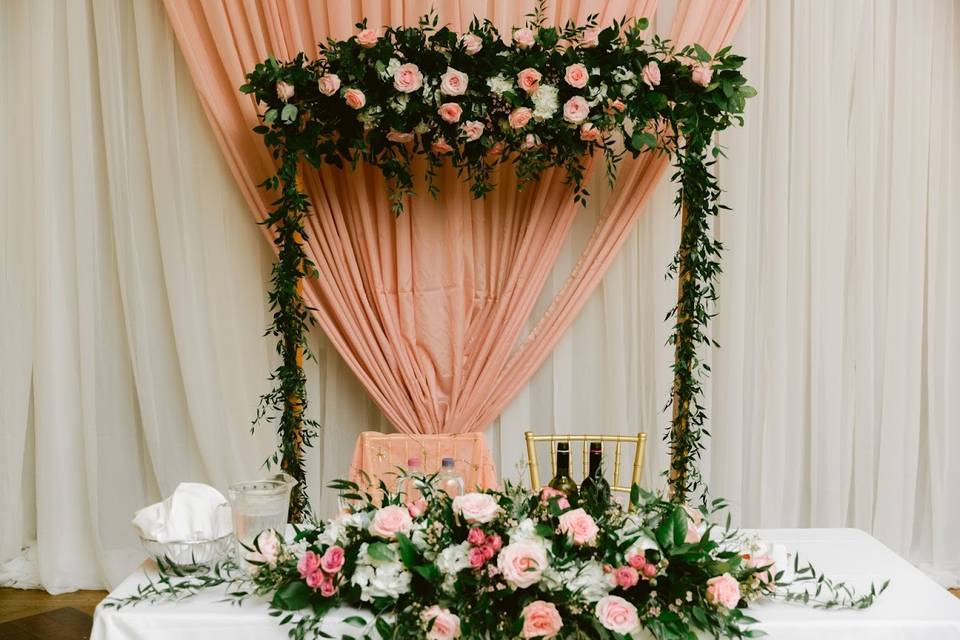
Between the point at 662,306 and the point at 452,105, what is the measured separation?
1292mm

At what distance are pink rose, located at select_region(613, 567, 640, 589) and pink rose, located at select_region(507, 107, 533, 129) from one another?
5.98ft

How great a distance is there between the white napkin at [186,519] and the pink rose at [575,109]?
1760mm

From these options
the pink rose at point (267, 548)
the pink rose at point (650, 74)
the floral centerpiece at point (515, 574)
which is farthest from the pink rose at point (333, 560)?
the pink rose at point (650, 74)

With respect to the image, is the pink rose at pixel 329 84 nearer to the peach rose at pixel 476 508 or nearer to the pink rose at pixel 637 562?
the peach rose at pixel 476 508

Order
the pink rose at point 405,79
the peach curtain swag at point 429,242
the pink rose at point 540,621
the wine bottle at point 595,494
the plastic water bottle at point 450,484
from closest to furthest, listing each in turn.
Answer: the pink rose at point 540,621 → the wine bottle at point 595,494 → the plastic water bottle at point 450,484 → the pink rose at point 405,79 → the peach curtain swag at point 429,242

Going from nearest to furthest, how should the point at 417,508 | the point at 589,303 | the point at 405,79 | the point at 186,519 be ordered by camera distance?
1. the point at 417,508
2. the point at 186,519
3. the point at 405,79
4. the point at 589,303

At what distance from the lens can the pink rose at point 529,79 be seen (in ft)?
9.07

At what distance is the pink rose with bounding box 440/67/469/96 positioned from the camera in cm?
277

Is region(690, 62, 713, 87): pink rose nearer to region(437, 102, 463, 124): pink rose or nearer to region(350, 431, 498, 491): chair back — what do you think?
region(437, 102, 463, 124): pink rose

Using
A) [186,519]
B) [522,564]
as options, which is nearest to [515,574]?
[522,564]

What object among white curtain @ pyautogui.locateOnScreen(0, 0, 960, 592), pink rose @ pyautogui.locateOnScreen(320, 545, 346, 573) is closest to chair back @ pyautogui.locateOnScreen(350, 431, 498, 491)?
white curtain @ pyautogui.locateOnScreen(0, 0, 960, 592)

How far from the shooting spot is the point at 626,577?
4.31 ft

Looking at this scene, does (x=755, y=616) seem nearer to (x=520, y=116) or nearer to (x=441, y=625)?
(x=441, y=625)

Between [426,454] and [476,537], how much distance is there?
1.63 m
